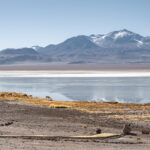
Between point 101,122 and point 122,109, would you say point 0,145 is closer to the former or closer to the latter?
point 101,122

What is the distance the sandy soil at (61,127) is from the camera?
12.7 metres

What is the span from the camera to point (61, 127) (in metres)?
17.8

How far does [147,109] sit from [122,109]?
173 centimetres

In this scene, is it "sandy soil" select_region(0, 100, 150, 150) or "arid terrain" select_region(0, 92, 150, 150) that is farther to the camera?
"arid terrain" select_region(0, 92, 150, 150)

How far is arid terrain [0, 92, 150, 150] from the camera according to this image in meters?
12.9

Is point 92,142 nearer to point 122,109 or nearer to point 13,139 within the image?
point 13,139

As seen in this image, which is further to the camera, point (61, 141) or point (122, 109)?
point (122, 109)

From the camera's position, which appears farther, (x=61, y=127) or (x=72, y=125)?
(x=72, y=125)

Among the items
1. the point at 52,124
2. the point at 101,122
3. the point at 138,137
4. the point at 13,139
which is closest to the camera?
the point at 13,139

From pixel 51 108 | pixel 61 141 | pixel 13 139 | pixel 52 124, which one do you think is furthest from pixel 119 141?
pixel 51 108

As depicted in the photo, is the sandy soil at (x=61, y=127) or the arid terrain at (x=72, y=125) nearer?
the sandy soil at (x=61, y=127)

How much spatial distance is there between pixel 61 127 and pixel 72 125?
37.1 inches

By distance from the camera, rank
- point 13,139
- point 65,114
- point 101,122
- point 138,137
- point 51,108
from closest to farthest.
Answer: point 13,139 → point 138,137 → point 101,122 → point 65,114 → point 51,108

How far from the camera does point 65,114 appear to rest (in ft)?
76.5
